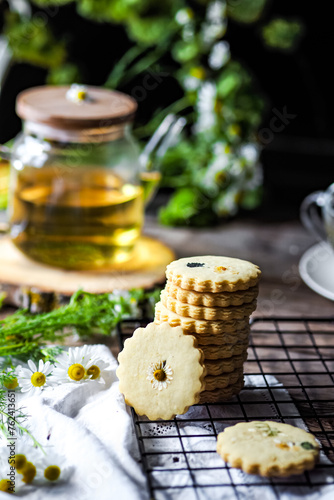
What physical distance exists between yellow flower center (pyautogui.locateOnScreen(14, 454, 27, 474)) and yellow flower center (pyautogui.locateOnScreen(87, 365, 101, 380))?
0.81 feet

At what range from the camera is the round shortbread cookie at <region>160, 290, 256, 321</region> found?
3.24ft

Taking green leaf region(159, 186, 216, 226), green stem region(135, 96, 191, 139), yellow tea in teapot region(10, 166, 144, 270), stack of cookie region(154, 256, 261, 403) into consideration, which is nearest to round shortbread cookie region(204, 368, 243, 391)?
stack of cookie region(154, 256, 261, 403)

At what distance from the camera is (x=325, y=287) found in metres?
1.50

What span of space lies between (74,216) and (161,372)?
1.96ft

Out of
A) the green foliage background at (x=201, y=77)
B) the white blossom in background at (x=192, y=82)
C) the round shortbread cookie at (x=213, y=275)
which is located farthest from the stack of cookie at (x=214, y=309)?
the white blossom in background at (x=192, y=82)

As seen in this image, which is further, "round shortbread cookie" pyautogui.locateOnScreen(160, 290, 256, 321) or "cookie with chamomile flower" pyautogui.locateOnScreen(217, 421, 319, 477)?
"round shortbread cookie" pyautogui.locateOnScreen(160, 290, 256, 321)

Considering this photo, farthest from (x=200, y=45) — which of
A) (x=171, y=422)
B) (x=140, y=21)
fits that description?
(x=171, y=422)

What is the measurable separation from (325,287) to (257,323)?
201 mm

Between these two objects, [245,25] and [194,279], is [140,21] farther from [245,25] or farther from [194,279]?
[194,279]

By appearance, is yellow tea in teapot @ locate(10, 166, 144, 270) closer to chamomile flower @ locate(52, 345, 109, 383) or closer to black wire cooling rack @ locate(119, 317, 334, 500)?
black wire cooling rack @ locate(119, 317, 334, 500)

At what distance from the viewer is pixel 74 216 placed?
1.47m

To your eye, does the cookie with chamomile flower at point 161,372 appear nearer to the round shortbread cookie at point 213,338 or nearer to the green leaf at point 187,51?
the round shortbread cookie at point 213,338

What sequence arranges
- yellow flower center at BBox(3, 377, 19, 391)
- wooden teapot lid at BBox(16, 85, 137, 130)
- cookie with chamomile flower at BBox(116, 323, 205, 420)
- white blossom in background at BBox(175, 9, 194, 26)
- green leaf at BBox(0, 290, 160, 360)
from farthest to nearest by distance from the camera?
1. white blossom in background at BBox(175, 9, 194, 26)
2. wooden teapot lid at BBox(16, 85, 137, 130)
3. green leaf at BBox(0, 290, 160, 360)
4. yellow flower center at BBox(3, 377, 19, 391)
5. cookie with chamomile flower at BBox(116, 323, 205, 420)

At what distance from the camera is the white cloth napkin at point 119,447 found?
847mm
